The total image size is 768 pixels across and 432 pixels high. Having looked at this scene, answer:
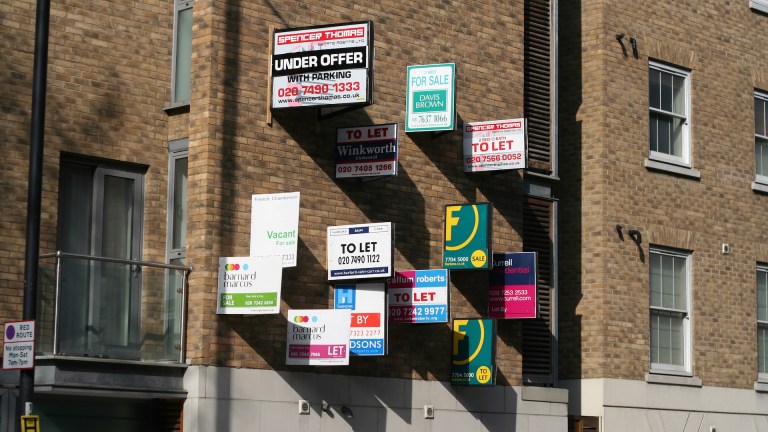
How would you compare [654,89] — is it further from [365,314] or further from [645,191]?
[365,314]

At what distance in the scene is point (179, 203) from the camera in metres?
18.8

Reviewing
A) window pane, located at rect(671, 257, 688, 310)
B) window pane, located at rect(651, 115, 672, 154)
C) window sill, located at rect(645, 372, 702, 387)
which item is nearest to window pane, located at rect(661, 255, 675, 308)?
window pane, located at rect(671, 257, 688, 310)

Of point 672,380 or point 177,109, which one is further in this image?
point 672,380

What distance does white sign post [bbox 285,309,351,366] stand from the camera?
59.2ft

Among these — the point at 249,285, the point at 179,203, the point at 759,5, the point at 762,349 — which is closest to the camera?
the point at 249,285

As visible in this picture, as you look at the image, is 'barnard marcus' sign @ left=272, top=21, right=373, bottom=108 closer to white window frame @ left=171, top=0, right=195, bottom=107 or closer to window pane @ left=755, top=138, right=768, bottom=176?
white window frame @ left=171, top=0, right=195, bottom=107

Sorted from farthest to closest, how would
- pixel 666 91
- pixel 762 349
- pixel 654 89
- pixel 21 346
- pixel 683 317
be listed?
pixel 762 349
pixel 666 91
pixel 654 89
pixel 683 317
pixel 21 346

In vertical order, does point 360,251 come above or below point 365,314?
above

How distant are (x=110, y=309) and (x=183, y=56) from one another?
3.93 metres

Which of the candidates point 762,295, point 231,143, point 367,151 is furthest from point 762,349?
point 231,143

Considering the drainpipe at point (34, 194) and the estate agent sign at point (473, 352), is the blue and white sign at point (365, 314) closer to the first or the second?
the estate agent sign at point (473, 352)

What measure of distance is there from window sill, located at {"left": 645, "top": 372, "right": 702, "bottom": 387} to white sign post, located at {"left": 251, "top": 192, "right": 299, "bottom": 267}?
836cm

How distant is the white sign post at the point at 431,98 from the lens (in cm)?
1983

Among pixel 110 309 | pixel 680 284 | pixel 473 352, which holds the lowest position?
pixel 473 352
